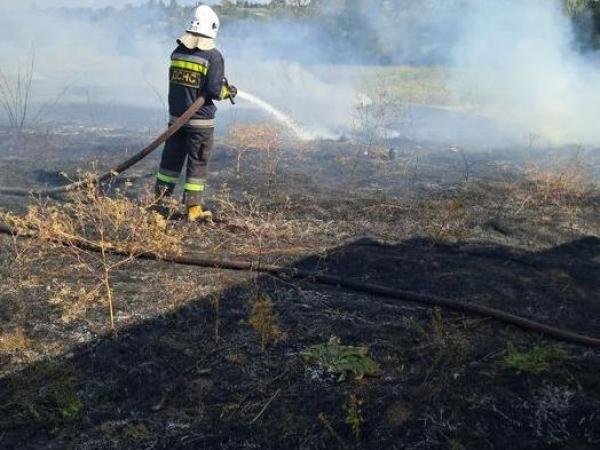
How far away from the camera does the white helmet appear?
16.3 ft

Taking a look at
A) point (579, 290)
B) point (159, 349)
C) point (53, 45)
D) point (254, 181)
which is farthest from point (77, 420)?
point (53, 45)

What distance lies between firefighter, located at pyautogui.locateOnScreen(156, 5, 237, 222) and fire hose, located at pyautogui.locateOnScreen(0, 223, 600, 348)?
90 cm

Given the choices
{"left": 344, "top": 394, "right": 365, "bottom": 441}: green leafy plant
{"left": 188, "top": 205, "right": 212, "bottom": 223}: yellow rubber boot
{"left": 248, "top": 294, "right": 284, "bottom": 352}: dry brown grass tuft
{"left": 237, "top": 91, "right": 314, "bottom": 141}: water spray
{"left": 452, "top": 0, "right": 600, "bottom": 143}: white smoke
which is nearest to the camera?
{"left": 344, "top": 394, "right": 365, "bottom": 441}: green leafy plant

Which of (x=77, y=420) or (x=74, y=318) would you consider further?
(x=74, y=318)

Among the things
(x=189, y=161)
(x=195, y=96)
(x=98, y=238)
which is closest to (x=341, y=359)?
(x=98, y=238)

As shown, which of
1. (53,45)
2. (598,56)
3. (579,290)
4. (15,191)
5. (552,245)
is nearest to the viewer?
(579,290)

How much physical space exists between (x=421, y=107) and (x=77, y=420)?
1484cm

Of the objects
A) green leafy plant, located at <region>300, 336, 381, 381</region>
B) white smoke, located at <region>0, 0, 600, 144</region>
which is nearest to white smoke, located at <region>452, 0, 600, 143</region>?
white smoke, located at <region>0, 0, 600, 144</region>

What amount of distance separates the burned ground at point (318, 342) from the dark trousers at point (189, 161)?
382 millimetres

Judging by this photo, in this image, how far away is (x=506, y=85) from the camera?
16.4 m

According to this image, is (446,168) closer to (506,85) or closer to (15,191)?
(15,191)

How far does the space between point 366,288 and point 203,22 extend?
2771 mm

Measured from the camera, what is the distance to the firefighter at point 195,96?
16.4ft

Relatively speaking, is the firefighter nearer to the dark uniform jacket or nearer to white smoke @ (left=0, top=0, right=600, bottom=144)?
the dark uniform jacket
